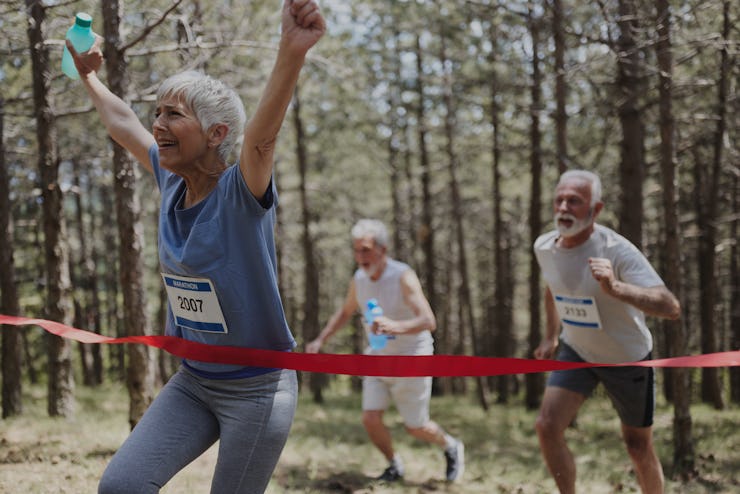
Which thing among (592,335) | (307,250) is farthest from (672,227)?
(307,250)

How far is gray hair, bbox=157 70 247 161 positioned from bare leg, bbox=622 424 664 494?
3333 mm

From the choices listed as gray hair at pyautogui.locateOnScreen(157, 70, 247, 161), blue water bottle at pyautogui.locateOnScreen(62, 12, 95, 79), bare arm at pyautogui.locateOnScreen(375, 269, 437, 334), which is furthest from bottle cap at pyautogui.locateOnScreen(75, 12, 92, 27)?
bare arm at pyautogui.locateOnScreen(375, 269, 437, 334)

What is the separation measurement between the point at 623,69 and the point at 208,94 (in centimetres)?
795

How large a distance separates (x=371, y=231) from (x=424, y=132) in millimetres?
11516

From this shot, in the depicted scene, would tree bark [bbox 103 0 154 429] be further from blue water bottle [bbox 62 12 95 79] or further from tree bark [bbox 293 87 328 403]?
tree bark [bbox 293 87 328 403]

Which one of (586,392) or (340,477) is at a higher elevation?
(586,392)

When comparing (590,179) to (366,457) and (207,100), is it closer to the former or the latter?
(207,100)

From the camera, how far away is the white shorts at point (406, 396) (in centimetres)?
677

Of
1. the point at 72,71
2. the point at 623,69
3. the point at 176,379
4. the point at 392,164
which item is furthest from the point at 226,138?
the point at 392,164

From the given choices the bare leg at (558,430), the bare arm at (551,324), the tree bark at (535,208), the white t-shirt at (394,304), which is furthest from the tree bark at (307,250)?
the bare leg at (558,430)

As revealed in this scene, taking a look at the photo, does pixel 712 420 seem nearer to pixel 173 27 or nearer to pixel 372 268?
pixel 372 268

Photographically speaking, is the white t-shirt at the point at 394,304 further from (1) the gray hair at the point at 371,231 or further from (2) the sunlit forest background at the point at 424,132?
(2) the sunlit forest background at the point at 424,132

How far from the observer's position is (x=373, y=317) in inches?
248

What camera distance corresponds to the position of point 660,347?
24156 millimetres
